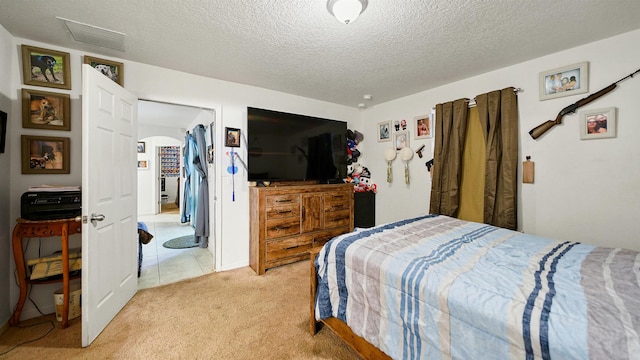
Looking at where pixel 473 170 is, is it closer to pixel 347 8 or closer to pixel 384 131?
pixel 384 131

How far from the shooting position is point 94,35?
1891 mm

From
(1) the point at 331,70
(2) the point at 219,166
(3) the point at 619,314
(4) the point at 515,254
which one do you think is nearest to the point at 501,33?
(1) the point at 331,70

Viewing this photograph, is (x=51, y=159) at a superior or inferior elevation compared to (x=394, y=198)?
superior

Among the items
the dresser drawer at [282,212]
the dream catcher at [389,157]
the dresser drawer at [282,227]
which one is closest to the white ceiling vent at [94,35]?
the dresser drawer at [282,212]

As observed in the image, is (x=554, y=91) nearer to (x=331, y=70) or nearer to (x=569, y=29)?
(x=569, y=29)

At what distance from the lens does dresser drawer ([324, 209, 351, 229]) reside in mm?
3266

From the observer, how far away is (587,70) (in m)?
2.03

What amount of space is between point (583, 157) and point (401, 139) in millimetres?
1842

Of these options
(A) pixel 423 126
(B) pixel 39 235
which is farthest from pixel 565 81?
(B) pixel 39 235

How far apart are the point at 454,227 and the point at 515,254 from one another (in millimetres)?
618

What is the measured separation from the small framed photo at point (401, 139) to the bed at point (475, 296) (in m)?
1.83

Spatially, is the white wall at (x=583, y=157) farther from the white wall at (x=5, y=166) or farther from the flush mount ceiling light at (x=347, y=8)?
the white wall at (x=5, y=166)

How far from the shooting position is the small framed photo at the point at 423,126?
313 centimetres

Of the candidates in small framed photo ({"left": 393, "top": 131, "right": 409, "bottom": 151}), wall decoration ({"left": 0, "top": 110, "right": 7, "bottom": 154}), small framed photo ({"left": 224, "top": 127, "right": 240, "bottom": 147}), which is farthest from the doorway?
small framed photo ({"left": 393, "top": 131, "right": 409, "bottom": 151})
